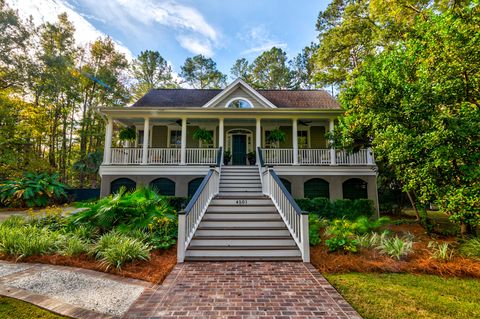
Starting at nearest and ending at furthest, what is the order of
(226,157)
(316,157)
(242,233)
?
(242,233)
(316,157)
(226,157)

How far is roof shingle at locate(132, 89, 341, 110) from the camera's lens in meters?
13.1

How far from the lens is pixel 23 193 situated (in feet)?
32.1

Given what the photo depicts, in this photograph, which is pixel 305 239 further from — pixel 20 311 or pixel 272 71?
pixel 272 71

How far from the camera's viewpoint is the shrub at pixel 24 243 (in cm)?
443

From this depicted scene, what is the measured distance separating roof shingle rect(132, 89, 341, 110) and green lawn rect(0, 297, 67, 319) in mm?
11106

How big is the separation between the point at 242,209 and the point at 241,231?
981 millimetres

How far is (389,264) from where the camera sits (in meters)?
4.44

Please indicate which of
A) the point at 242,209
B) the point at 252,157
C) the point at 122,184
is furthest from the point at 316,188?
the point at 122,184

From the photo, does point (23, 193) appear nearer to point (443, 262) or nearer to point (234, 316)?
point (234, 316)

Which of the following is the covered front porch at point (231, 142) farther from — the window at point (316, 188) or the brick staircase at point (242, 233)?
the brick staircase at point (242, 233)

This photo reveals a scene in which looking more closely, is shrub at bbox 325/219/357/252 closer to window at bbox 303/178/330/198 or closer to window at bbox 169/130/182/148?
window at bbox 303/178/330/198

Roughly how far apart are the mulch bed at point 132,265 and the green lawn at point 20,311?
1.27 meters

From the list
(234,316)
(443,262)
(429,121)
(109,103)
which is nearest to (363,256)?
(443,262)

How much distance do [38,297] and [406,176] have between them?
799cm
